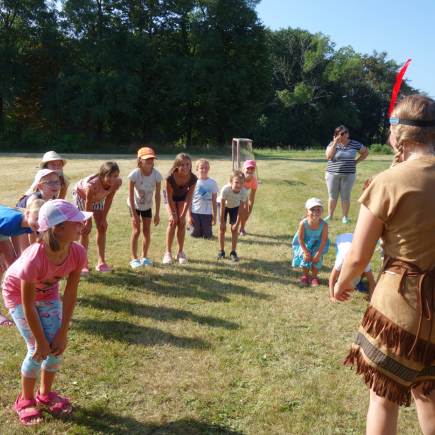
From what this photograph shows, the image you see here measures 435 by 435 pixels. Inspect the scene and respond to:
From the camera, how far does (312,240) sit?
589cm

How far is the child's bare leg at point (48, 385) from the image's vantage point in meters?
2.96

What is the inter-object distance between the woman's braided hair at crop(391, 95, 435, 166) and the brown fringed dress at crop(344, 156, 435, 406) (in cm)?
11

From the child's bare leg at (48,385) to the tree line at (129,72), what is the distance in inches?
1211

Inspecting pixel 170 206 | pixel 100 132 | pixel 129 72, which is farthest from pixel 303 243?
pixel 100 132

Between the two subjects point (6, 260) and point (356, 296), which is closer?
point (6, 260)

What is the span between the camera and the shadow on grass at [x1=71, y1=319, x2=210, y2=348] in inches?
161

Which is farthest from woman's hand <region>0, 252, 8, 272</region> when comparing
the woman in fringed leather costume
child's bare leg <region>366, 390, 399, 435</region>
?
child's bare leg <region>366, 390, 399, 435</region>

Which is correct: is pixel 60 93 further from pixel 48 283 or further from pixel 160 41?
pixel 48 283

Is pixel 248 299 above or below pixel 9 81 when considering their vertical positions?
below

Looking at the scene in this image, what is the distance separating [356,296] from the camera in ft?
17.3

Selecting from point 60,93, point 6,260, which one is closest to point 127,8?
point 60,93

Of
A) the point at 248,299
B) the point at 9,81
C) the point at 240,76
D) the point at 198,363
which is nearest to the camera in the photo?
the point at 198,363

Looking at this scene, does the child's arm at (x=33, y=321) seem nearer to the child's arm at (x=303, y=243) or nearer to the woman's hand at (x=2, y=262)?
the woman's hand at (x=2, y=262)

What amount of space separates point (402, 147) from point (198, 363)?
2.65 m
